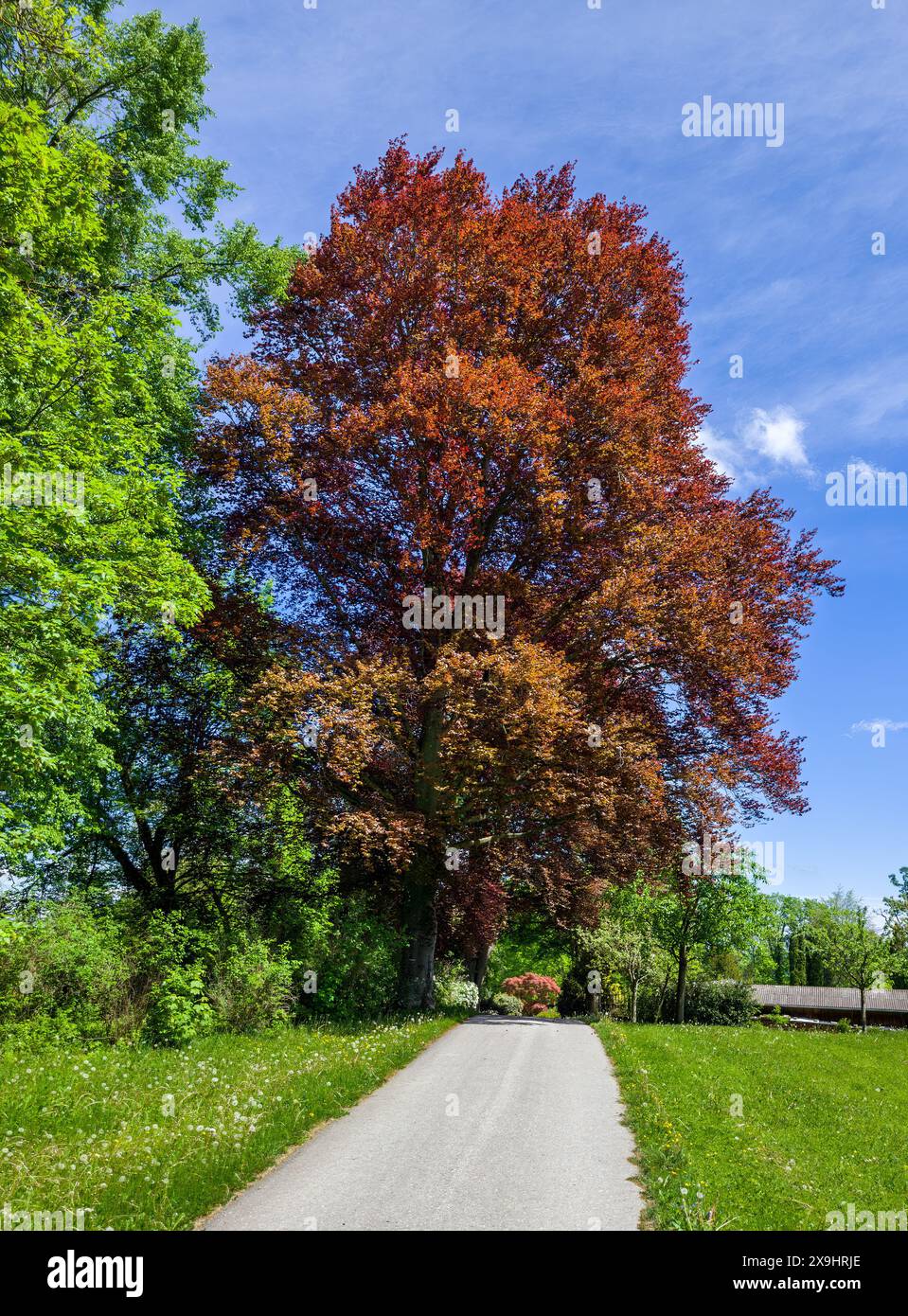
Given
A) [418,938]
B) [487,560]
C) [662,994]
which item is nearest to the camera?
[418,938]

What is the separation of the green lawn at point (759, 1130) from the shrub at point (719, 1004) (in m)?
16.2

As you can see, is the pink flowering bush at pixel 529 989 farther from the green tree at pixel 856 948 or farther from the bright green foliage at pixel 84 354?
the bright green foliage at pixel 84 354

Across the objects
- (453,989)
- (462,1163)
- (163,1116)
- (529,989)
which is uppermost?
(163,1116)

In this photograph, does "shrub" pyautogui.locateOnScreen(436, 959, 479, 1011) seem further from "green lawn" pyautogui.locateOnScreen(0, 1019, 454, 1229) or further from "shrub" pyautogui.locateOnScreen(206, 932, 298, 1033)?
"green lawn" pyautogui.locateOnScreen(0, 1019, 454, 1229)

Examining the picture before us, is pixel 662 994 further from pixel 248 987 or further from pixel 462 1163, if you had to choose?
pixel 462 1163

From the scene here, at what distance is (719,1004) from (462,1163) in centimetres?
2931

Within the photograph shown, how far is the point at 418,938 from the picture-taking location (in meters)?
19.2

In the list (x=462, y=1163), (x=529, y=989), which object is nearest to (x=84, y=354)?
(x=462, y=1163)

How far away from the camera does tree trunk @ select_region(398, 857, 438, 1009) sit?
18.9 m

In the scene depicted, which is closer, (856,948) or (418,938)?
(418,938)

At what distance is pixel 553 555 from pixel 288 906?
9935 millimetres

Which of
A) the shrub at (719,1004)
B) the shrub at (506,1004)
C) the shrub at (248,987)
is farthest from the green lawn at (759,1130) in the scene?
the shrub at (719,1004)

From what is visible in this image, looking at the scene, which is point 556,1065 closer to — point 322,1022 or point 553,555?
point 322,1022

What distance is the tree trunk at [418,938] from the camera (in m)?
18.9
